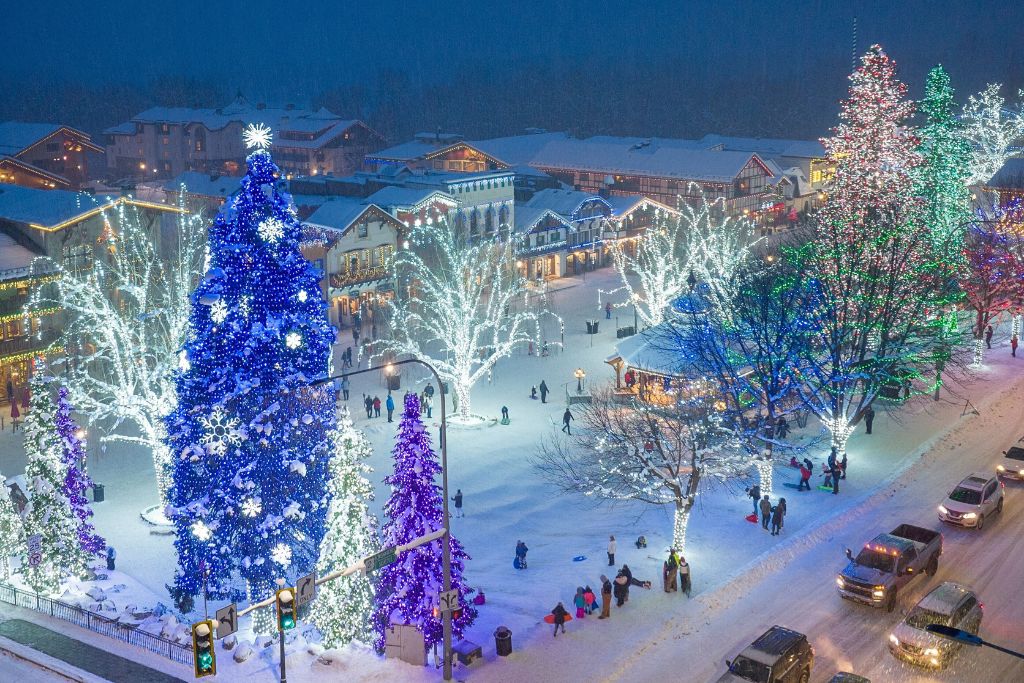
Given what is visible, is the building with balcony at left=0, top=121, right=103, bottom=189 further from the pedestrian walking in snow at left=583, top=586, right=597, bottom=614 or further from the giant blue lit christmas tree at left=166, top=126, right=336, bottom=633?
the pedestrian walking in snow at left=583, top=586, right=597, bottom=614

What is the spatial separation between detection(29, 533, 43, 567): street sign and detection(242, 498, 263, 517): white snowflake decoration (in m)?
5.70

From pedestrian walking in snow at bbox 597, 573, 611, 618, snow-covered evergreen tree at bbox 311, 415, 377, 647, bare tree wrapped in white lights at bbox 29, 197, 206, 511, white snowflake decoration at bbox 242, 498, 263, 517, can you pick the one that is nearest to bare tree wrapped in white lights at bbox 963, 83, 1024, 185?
bare tree wrapped in white lights at bbox 29, 197, 206, 511

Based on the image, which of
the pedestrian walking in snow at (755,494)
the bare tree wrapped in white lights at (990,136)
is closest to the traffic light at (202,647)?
the pedestrian walking in snow at (755,494)

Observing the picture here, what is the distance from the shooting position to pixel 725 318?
119 ft

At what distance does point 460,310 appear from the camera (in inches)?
1761

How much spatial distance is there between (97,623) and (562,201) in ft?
175

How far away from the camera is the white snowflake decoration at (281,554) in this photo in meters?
25.0

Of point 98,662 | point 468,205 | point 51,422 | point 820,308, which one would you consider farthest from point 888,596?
point 468,205

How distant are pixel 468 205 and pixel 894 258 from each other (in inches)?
1360

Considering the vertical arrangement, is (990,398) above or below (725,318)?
below

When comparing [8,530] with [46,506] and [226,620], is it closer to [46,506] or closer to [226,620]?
[46,506]

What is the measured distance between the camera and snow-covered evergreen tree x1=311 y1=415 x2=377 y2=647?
23.1 m

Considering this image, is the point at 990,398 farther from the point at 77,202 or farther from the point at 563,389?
the point at 77,202

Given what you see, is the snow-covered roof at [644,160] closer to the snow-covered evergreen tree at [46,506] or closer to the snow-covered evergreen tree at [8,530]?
the snow-covered evergreen tree at [46,506]
